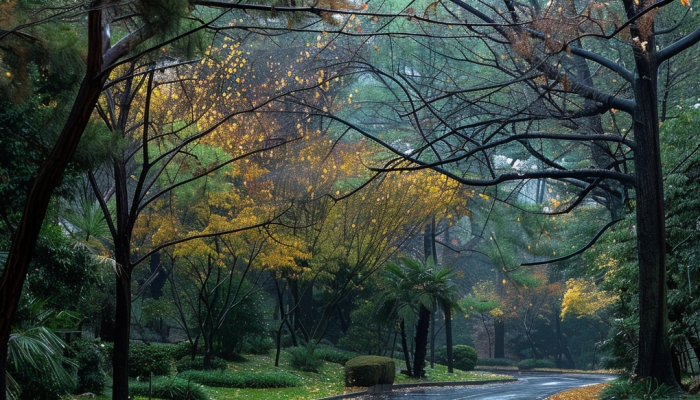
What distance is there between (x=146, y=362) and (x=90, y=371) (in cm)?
360

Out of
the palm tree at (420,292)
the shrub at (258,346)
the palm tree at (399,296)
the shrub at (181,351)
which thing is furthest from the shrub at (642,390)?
the shrub at (258,346)

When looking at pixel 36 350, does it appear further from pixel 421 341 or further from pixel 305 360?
pixel 421 341

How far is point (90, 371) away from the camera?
15.5m

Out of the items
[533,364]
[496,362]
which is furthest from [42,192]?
[496,362]

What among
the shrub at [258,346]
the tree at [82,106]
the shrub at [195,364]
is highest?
the tree at [82,106]

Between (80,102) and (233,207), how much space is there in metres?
15.0

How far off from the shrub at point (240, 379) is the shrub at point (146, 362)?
2.11 feet

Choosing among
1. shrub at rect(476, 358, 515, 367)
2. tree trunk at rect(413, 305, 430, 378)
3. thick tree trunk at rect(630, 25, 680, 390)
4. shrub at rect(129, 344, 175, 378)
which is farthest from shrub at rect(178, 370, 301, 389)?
shrub at rect(476, 358, 515, 367)

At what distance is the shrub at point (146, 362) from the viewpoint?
18.8 m

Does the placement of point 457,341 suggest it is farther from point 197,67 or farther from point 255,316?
point 197,67

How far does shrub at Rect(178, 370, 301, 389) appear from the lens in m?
19.4

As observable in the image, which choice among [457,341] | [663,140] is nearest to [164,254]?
[663,140]

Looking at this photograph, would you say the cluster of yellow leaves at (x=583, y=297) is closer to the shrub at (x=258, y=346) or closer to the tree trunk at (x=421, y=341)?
the tree trunk at (x=421, y=341)

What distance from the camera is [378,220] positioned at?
2461cm
